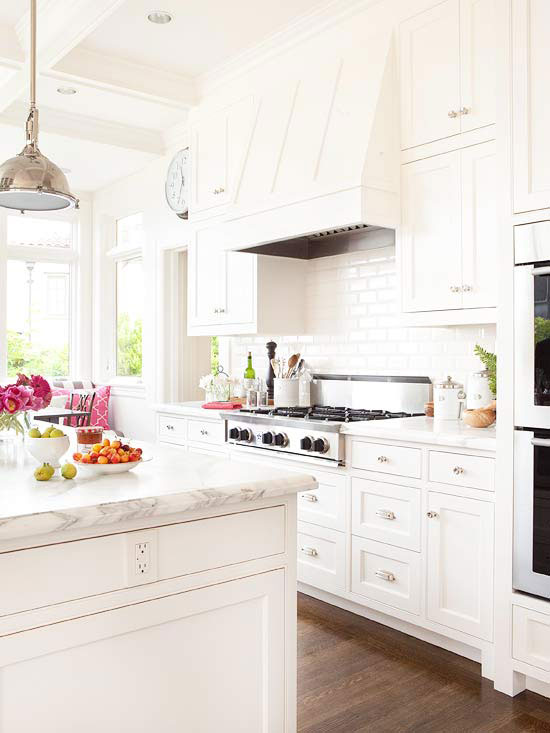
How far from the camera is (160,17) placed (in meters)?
3.87

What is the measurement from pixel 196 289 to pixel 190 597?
3.35 m

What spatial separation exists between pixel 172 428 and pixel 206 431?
439 mm

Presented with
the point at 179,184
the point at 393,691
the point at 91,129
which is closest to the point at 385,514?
the point at 393,691

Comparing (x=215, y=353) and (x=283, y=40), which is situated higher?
(x=283, y=40)

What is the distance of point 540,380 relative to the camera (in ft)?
8.27

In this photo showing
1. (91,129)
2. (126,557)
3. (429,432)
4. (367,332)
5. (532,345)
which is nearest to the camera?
(126,557)

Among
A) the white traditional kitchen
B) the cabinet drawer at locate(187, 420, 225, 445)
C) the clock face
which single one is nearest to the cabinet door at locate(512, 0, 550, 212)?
the white traditional kitchen

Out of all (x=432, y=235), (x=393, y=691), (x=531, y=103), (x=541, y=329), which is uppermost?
(x=531, y=103)

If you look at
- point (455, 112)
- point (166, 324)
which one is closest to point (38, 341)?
point (166, 324)

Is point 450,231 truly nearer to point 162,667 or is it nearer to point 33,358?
point 162,667

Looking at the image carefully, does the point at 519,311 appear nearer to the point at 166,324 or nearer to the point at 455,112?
the point at 455,112

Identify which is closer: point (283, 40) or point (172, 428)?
point (283, 40)

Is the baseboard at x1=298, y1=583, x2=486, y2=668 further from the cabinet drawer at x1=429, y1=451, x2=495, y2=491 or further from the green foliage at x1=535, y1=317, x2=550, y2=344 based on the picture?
the green foliage at x1=535, y1=317, x2=550, y2=344

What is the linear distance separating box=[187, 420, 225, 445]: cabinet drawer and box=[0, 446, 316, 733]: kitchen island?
84.5 inches
